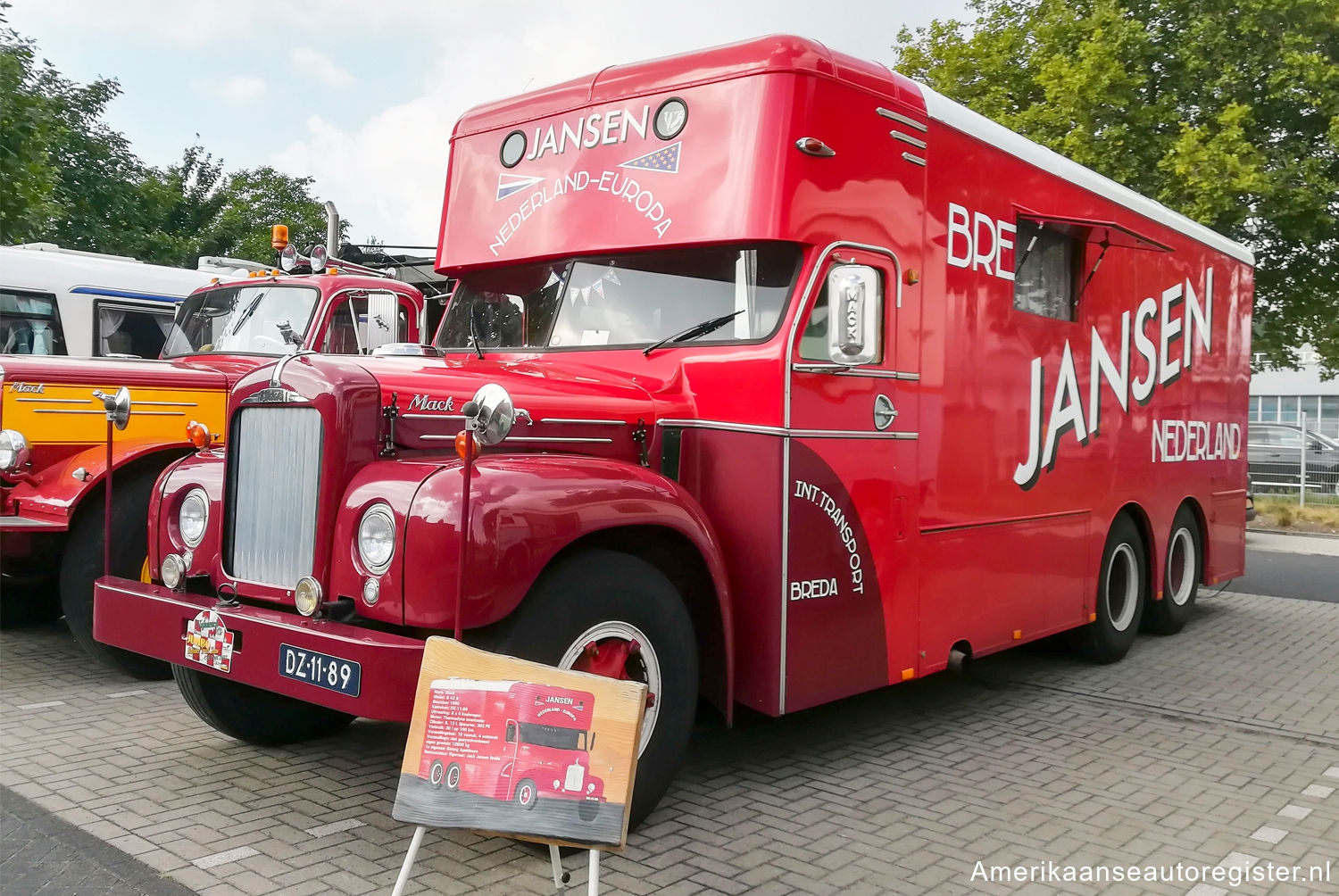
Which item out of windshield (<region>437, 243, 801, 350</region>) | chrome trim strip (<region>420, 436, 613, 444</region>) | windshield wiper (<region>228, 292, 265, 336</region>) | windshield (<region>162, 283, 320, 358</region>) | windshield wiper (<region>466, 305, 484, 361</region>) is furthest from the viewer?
windshield wiper (<region>228, 292, 265, 336</region>)

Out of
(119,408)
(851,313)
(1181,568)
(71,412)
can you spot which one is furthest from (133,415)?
(1181,568)

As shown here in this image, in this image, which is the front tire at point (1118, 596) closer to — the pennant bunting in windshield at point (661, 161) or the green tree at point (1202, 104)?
the pennant bunting in windshield at point (661, 161)

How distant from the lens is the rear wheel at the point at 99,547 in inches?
251

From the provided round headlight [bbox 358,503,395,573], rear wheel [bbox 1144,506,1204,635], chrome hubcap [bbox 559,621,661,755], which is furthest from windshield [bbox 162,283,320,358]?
rear wheel [bbox 1144,506,1204,635]

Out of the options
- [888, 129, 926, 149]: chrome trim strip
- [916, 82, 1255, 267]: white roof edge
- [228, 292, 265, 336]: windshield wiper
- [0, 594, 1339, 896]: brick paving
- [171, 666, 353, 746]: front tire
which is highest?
[916, 82, 1255, 267]: white roof edge

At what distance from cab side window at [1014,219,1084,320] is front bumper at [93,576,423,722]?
423 cm

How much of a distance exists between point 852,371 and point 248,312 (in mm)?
5057

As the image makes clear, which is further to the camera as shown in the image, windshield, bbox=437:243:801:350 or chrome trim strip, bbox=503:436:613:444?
windshield, bbox=437:243:801:350

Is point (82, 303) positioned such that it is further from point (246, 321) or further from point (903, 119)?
point (903, 119)

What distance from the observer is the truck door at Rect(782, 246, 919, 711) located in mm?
4730

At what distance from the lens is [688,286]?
197 inches

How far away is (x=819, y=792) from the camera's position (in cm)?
500

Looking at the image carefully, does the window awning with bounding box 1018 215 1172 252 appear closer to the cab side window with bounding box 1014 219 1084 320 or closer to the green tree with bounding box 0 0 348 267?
the cab side window with bounding box 1014 219 1084 320

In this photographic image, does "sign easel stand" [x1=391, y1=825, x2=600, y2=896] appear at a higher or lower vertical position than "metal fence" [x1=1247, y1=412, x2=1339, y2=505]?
lower
